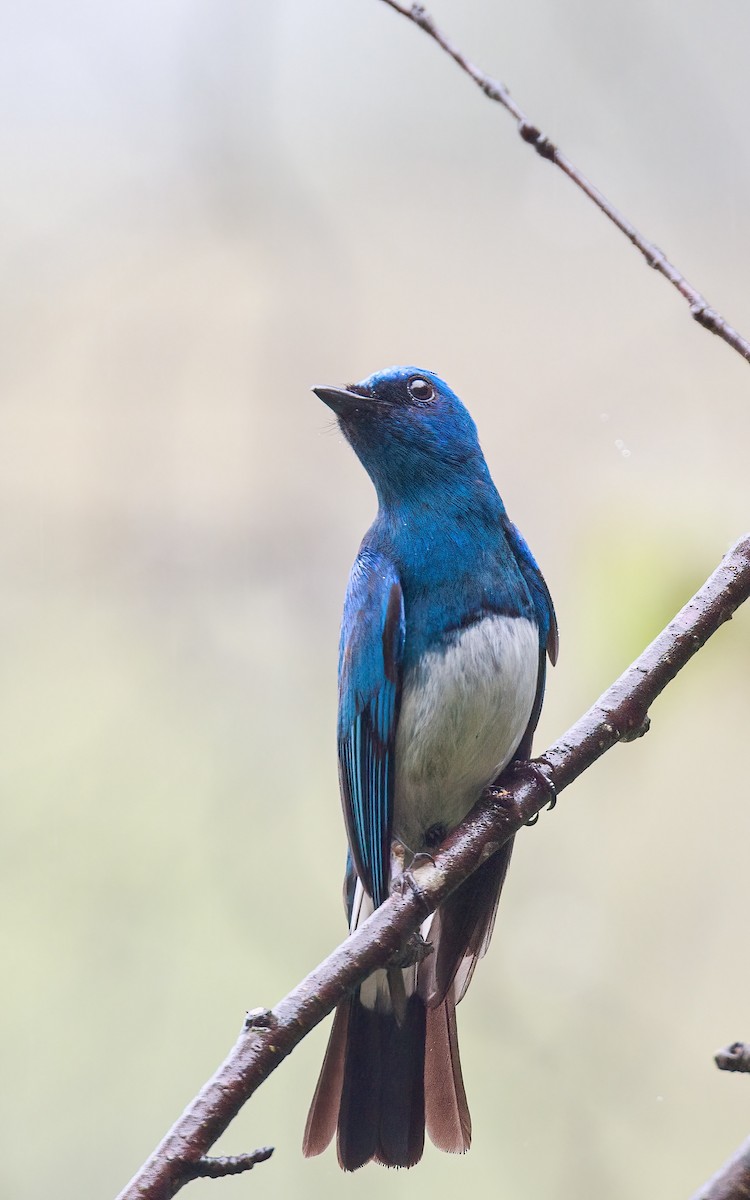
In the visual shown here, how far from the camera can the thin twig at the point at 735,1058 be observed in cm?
119

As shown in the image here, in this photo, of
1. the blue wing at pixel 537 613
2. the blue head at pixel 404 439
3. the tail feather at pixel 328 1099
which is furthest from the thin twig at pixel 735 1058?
the blue head at pixel 404 439

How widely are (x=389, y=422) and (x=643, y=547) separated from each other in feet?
1.91

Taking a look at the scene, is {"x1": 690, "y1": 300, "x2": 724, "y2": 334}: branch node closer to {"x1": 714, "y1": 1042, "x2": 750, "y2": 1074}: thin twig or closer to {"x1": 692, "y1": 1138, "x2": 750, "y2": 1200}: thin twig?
{"x1": 714, "y1": 1042, "x2": 750, "y2": 1074}: thin twig

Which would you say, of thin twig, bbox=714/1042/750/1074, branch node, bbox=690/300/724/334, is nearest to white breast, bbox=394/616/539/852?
branch node, bbox=690/300/724/334

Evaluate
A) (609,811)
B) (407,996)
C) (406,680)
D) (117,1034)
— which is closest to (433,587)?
(406,680)

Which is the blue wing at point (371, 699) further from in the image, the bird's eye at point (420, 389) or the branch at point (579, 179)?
the branch at point (579, 179)

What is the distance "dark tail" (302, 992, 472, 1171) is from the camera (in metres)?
2.17

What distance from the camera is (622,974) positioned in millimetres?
3750

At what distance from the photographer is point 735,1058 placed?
1196 millimetres

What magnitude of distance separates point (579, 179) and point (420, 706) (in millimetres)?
1079

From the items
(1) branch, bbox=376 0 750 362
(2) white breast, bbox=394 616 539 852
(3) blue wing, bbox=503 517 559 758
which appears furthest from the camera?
(3) blue wing, bbox=503 517 559 758

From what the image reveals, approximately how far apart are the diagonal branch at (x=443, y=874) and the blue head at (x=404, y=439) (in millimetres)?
645

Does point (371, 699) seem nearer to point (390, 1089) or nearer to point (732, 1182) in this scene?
point (390, 1089)

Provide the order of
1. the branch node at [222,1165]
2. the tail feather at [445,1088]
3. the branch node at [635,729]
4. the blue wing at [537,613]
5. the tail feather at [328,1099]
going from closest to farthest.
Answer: the branch node at [222,1165] < the branch node at [635,729] < the tail feather at [328,1099] < the tail feather at [445,1088] < the blue wing at [537,613]
